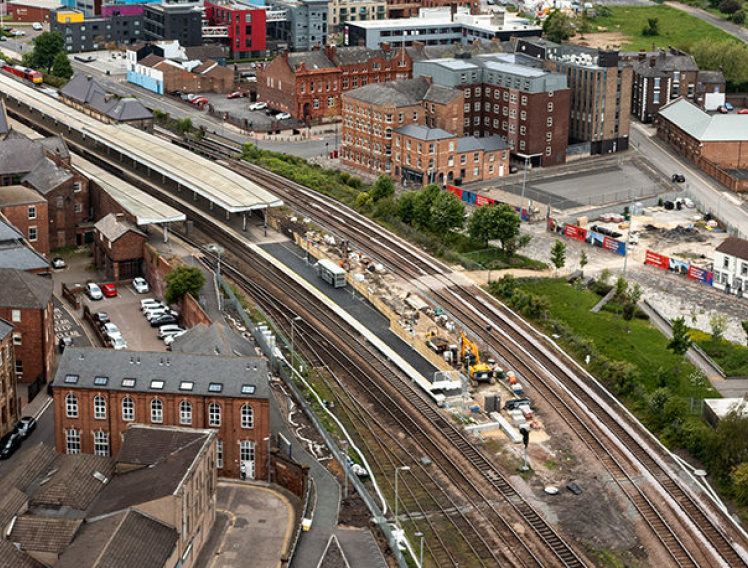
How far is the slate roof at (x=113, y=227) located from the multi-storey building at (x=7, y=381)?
2427cm

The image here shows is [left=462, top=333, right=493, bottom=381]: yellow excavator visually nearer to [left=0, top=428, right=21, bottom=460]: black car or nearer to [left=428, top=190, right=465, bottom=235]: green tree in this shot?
[left=428, top=190, right=465, bottom=235]: green tree

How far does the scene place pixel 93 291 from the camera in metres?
99.3

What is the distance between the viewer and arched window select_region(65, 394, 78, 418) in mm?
71356

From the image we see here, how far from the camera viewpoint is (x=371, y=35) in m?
196

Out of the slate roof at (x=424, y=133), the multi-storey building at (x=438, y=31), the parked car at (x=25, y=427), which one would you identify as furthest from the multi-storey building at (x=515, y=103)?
the parked car at (x=25, y=427)

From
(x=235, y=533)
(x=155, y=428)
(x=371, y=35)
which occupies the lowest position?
(x=235, y=533)

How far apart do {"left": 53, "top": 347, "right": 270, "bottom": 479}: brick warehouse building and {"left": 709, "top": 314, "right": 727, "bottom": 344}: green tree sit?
4102 centimetres

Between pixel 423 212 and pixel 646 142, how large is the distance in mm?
53361

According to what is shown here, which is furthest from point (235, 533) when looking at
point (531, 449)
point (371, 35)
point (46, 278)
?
point (371, 35)

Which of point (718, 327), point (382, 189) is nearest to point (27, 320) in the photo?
point (382, 189)

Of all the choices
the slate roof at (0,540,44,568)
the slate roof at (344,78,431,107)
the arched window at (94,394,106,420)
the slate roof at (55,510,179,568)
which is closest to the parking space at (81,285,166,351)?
the arched window at (94,394,106,420)

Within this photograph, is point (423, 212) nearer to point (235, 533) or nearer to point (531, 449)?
point (531, 449)

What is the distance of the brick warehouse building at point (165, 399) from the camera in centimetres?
7062

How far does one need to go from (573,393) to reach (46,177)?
54.3 metres
